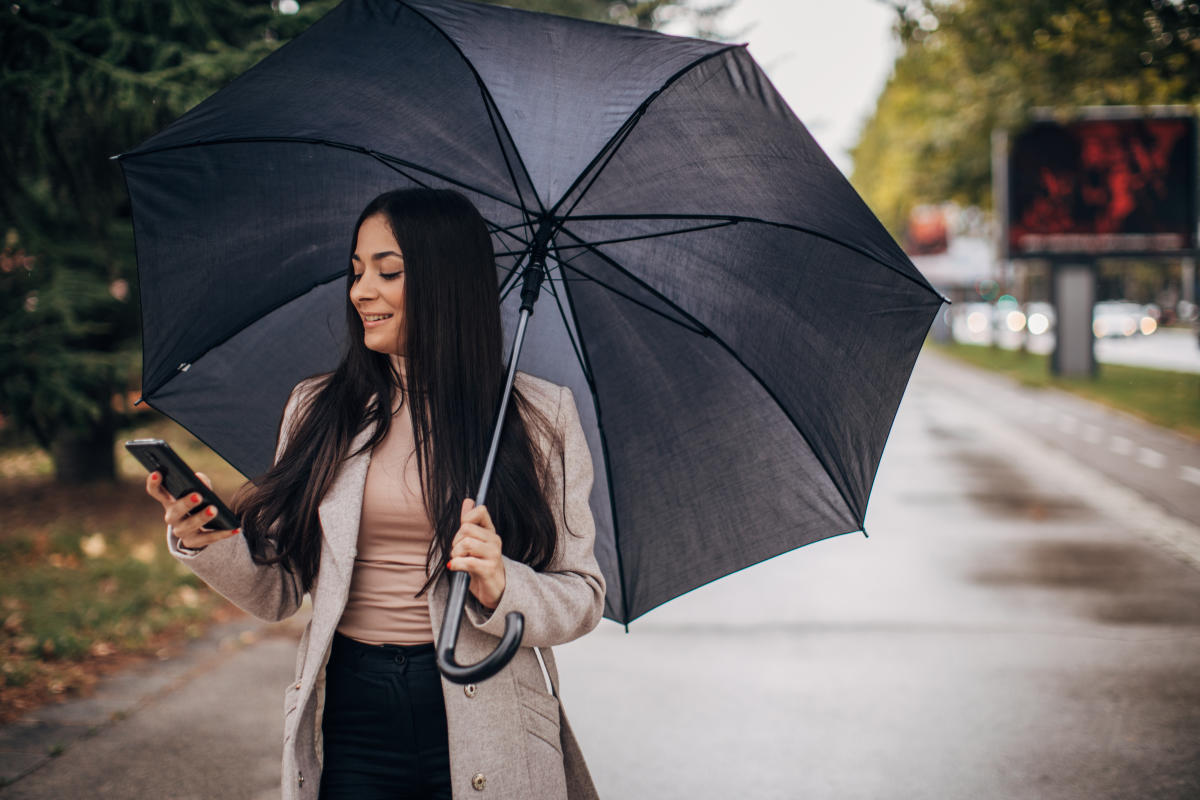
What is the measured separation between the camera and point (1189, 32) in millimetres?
12711

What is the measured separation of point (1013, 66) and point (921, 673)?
18283 millimetres

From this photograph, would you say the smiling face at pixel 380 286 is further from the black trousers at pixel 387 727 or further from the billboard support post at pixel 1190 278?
the billboard support post at pixel 1190 278

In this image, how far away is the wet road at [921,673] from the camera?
4426mm

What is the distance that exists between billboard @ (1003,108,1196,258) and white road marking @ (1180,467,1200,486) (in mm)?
A: 12131

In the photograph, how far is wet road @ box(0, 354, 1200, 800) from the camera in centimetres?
436

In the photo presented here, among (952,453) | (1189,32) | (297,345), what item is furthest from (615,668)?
(1189,32)

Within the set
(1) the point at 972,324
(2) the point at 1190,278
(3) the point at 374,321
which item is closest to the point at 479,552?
(3) the point at 374,321

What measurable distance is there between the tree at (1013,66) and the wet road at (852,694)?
4.15 metres

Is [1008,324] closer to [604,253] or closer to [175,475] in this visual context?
[604,253]

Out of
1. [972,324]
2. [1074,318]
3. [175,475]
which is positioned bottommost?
[972,324]

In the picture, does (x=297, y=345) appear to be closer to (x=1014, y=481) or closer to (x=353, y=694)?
(x=353, y=694)

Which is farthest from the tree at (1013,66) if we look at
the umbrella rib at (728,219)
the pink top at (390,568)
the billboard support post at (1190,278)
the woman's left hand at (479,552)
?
the billboard support post at (1190,278)

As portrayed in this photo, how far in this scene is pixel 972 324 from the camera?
65.4 metres

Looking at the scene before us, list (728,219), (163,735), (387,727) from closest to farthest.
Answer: (387,727), (728,219), (163,735)
